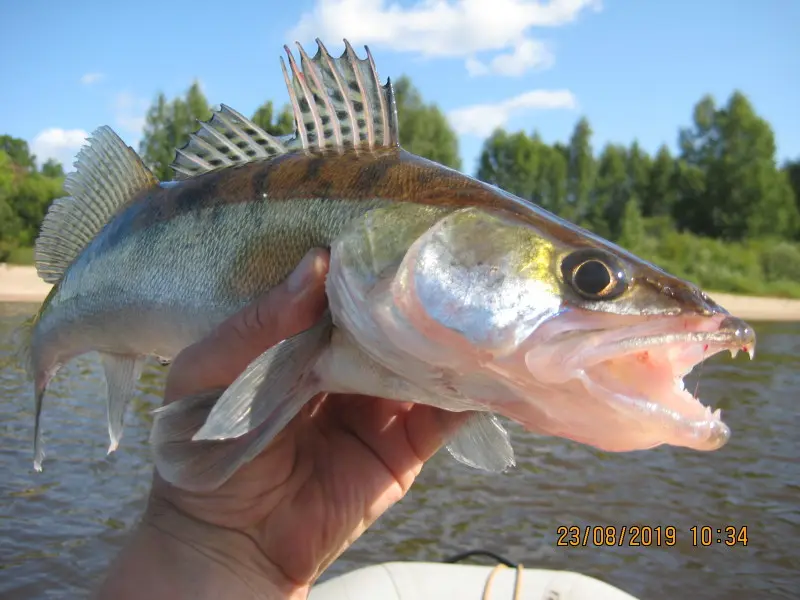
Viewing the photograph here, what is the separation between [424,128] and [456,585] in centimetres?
4248

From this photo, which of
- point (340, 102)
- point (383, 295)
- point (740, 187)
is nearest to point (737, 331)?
point (383, 295)

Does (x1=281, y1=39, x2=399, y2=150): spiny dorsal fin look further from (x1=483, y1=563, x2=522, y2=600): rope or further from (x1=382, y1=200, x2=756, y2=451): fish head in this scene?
(x1=483, y1=563, x2=522, y2=600): rope

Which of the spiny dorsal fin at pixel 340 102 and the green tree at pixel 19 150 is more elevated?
the green tree at pixel 19 150

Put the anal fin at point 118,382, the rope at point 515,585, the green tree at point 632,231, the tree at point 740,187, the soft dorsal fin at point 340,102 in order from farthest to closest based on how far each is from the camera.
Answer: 1. the tree at point 740,187
2. the green tree at point 632,231
3. the rope at point 515,585
4. the anal fin at point 118,382
5. the soft dorsal fin at point 340,102

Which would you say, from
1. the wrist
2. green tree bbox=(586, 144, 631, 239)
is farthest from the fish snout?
green tree bbox=(586, 144, 631, 239)

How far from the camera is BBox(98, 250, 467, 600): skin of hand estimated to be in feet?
7.06

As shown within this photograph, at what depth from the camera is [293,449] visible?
2500 millimetres

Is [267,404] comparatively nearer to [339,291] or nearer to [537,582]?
[339,291]

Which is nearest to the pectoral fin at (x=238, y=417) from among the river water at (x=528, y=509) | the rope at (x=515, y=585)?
the rope at (x=515, y=585)

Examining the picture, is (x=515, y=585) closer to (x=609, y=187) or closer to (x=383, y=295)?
(x=383, y=295)

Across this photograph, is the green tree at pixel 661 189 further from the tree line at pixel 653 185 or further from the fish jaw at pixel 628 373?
the fish jaw at pixel 628 373

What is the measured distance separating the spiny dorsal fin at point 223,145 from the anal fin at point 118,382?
0.85 meters

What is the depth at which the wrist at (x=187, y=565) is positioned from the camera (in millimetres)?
2193
